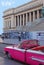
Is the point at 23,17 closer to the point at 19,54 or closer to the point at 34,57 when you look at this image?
the point at 19,54

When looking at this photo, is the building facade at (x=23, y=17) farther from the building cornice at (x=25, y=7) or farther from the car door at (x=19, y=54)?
the car door at (x=19, y=54)

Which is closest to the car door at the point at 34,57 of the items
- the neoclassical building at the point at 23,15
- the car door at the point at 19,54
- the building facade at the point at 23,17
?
the car door at the point at 19,54

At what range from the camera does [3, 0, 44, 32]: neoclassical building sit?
6089 centimetres

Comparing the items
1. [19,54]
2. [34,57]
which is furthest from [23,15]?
[34,57]

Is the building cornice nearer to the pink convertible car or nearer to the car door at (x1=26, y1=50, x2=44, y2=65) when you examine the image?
the pink convertible car

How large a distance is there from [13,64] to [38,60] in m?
2.83

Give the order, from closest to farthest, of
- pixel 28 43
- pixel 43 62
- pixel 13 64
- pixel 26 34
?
pixel 43 62, pixel 13 64, pixel 28 43, pixel 26 34

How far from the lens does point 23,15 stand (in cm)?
7062

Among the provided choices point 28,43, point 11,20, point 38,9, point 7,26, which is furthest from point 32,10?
point 28,43

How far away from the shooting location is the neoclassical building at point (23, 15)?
6089cm

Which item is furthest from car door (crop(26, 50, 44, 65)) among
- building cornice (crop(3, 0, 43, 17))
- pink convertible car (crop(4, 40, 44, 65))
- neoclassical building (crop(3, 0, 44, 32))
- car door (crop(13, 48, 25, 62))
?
building cornice (crop(3, 0, 43, 17))

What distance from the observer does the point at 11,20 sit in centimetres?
7894

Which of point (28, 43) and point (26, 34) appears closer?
point (28, 43)

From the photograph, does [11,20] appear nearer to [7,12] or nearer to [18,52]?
[7,12]
